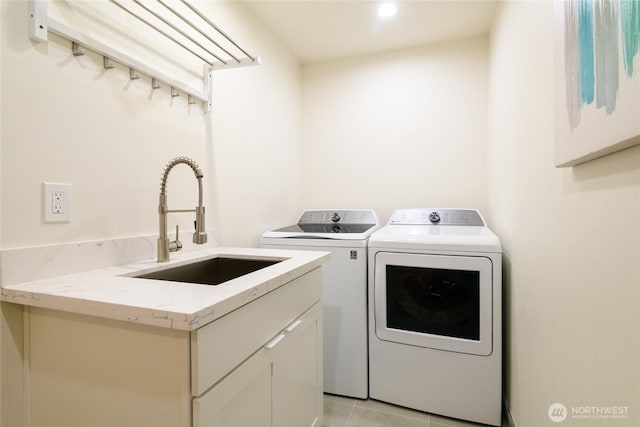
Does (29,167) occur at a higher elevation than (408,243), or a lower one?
higher

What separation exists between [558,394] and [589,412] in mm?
222

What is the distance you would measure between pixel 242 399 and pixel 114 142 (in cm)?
99

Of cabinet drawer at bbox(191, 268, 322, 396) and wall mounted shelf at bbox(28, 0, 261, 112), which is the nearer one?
cabinet drawer at bbox(191, 268, 322, 396)

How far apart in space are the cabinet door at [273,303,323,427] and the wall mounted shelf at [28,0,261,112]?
45.0 inches

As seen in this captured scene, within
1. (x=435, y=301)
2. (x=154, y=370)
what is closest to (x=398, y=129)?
(x=435, y=301)

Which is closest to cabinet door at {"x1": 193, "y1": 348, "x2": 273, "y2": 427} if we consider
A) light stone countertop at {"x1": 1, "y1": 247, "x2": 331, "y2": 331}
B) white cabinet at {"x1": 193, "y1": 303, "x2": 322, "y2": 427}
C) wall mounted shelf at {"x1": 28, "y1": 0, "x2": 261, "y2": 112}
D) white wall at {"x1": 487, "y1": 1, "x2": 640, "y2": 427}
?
white cabinet at {"x1": 193, "y1": 303, "x2": 322, "y2": 427}

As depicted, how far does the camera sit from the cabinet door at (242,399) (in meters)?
0.72

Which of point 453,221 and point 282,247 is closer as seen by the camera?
point 282,247

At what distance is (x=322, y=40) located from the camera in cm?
242

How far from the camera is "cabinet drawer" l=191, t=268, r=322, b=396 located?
27.4 inches

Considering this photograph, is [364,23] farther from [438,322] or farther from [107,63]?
[438,322]

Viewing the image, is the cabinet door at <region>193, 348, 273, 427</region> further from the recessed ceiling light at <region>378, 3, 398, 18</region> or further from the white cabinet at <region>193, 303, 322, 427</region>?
the recessed ceiling light at <region>378, 3, 398, 18</region>

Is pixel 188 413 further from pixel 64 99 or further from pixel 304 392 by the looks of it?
pixel 64 99

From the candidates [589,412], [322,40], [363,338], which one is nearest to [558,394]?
[589,412]
